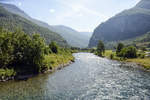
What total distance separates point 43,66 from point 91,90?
31.2m

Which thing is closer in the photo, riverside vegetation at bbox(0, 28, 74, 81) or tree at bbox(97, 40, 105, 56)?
riverside vegetation at bbox(0, 28, 74, 81)

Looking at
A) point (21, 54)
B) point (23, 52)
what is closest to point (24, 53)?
point (23, 52)

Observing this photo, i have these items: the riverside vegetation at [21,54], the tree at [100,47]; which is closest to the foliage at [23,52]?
the riverside vegetation at [21,54]

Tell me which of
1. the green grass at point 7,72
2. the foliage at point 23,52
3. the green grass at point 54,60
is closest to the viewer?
the green grass at point 7,72

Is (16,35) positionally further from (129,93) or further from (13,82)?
(129,93)

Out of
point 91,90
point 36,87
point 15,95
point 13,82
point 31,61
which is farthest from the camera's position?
point 31,61

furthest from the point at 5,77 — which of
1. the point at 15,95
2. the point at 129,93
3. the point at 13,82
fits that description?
the point at 129,93

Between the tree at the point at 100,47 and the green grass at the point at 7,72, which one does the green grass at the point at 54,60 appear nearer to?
the green grass at the point at 7,72

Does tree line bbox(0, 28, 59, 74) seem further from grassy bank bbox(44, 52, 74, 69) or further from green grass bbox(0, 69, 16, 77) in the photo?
grassy bank bbox(44, 52, 74, 69)

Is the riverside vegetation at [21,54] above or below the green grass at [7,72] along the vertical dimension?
above

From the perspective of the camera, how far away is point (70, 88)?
40.6 m

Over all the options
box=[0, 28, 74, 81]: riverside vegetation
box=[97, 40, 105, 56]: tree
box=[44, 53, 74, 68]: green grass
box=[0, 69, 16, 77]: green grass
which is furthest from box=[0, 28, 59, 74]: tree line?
box=[97, 40, 105, 56]: tree

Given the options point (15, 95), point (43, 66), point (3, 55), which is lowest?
point (15, 95)

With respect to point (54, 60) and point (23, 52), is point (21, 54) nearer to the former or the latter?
point (23, 52)
